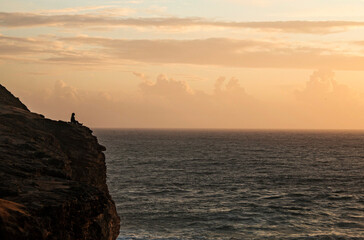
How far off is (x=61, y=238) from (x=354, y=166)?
11389 centimetres

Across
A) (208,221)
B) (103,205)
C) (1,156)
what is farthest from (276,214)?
(1,156)

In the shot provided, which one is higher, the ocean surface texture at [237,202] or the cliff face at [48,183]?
the cliff face at [48,183]

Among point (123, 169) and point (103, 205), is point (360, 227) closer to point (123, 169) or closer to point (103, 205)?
point (103, 205)

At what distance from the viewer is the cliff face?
19.5 metres

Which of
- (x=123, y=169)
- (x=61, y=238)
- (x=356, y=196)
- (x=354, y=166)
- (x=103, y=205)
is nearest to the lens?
(x=61, y=238)

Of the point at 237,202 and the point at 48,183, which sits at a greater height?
the point at 48,183

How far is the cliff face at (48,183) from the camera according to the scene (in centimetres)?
1947

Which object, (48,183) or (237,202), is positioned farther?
(237,202)

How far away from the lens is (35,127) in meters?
35.5

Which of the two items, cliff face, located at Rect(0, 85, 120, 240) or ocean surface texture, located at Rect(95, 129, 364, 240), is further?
ocean surface texture, located at Rect(95, 129, 364, 240)

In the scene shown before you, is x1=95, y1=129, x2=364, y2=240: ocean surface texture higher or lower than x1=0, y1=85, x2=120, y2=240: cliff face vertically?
lower

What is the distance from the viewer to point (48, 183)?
83.5 feet

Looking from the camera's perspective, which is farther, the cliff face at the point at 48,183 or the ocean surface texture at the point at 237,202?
the ocean surface texture at the point at 237,202

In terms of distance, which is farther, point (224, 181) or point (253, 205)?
point (224, 181)
